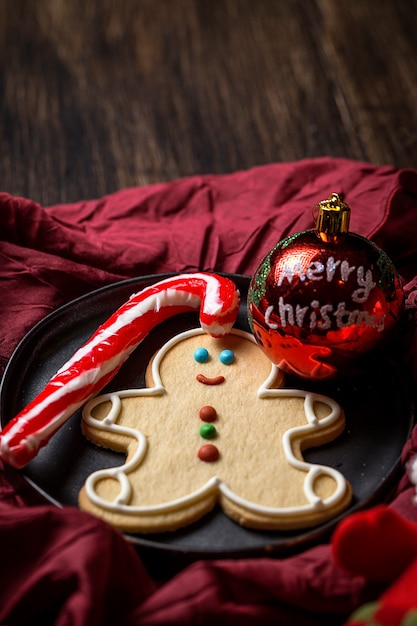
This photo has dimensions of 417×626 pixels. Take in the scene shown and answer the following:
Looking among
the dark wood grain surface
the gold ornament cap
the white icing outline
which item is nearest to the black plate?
the white icing outline

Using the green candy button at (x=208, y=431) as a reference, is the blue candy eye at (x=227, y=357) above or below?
above

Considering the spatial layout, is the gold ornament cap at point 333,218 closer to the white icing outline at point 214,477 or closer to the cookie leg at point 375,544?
the white icing outline at point 214,477

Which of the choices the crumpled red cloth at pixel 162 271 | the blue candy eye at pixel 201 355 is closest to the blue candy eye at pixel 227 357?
the blue candy eye at pixel 201 355

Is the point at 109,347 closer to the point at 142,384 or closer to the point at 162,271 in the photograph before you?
the point at 142,384

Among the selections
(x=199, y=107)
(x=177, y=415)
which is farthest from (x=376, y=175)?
(x=199, y=107)

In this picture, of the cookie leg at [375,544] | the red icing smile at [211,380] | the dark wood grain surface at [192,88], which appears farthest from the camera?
the dark wood grain surface at [192,88]

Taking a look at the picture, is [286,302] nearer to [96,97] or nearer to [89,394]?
[89,394]

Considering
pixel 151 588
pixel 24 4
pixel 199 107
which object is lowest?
pixel 151 588
